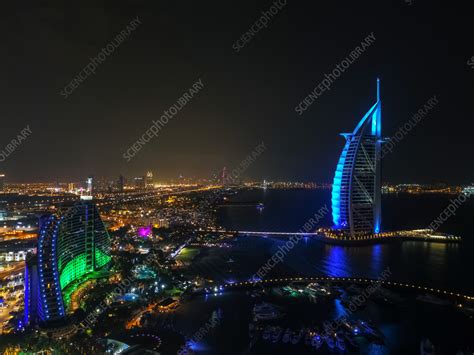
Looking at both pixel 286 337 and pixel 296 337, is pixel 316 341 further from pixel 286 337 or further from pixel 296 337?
pixel 286 337

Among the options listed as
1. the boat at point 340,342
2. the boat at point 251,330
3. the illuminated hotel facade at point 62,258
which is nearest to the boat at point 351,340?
the boat at point 340,342

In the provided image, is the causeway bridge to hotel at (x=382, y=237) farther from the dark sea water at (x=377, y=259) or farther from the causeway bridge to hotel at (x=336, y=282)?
the causeway bridge to hotel at (x=336, y=282)

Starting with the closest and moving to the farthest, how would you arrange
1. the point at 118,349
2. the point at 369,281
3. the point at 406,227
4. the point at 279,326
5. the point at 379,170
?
1. the point at 118,349
2. the point at 279,326
3. the point at 369,281
4. the point at 379,170
5. the point at 406,227

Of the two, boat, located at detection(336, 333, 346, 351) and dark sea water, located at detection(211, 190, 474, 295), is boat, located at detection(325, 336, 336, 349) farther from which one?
dark sea water, located at detection(211, 190, 474, 295)

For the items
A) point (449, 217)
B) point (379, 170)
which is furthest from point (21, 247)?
point (449, 217)

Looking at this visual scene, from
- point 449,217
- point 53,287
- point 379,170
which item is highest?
point 379,170

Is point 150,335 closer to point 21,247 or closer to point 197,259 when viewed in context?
point 197,259

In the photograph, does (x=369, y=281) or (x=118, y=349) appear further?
(x=369, y=281)
